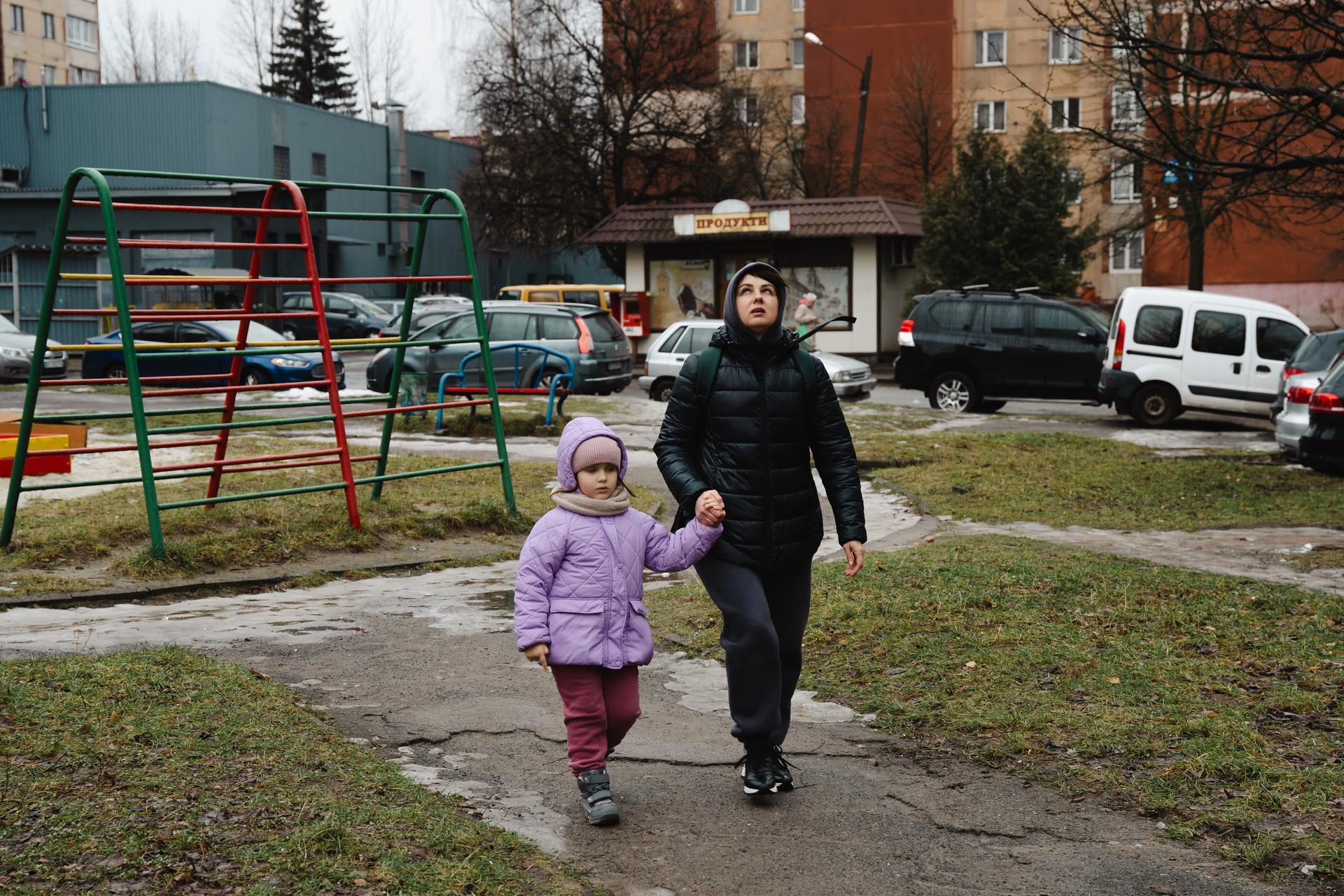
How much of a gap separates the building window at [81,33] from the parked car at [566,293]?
59726mm

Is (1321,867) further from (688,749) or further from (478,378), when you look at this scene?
(478,378)

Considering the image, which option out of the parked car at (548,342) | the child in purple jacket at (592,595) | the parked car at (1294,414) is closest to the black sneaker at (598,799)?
the child in purple jacket at (592,595)

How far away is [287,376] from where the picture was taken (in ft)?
81.4

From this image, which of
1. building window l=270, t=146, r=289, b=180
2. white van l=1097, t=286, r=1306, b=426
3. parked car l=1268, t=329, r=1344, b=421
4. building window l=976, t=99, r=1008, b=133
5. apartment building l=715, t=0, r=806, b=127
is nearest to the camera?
parked car l=1268, t=329, r=1344, b=421

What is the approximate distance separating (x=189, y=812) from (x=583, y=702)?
123 cm


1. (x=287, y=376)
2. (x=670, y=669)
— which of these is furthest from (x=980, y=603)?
(x=287, y=376)

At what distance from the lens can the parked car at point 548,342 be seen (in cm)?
2402

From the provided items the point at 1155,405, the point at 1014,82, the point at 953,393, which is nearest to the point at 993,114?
the point at 1014,82

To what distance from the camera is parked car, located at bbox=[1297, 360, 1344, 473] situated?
13359mm

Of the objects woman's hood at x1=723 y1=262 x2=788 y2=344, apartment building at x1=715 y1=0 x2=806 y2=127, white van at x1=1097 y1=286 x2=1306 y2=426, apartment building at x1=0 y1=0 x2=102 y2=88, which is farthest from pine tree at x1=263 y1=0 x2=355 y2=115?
woman's hood at x1=723 y1=262 x2=788 y2=344

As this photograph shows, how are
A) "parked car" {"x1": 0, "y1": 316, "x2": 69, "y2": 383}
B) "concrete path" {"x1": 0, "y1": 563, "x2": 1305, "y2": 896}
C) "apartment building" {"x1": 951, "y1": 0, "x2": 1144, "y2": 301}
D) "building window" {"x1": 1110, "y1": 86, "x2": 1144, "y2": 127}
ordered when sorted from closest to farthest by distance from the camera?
"concrete path" {"x1": 0, "y1": 563, "x2": 1305, "y2": 896} → "building window" {"x1": 1110, "y1": 86, "x2": 1144, "y2": 127} → "parked car" {"x1": 0, "y1": 316, "x2": 69, "y2": 383} → "apartment building" {"x1": 951, "y1": 0, "x2": 1144, "y2": 301}

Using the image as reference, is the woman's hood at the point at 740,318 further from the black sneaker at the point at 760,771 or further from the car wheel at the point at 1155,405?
the car wheel at the point at 1155,405

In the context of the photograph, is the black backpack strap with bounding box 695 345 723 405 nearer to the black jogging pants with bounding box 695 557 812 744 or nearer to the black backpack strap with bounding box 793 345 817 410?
the black backpack strap with bounding box 793 345 817 410

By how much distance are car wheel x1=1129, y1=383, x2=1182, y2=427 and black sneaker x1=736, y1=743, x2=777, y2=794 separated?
17.1 meters
